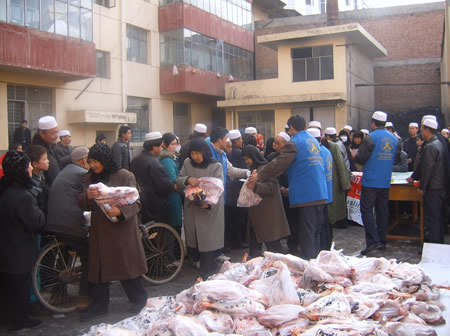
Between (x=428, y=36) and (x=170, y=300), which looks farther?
(x=428, y=36)

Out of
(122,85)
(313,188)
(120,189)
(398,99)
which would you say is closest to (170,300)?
(120,189)

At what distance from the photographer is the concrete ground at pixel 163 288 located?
4289mm

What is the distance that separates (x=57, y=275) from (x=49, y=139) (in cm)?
187

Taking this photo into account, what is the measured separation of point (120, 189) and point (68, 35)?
1528 centimetres

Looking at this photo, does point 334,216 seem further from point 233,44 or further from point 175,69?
point 233,44

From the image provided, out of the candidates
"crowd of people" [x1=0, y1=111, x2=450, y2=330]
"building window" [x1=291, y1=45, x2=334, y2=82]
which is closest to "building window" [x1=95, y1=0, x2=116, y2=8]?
"building window" [x1=291, y1=45, x2=334, y2=82]

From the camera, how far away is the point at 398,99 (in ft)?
89.2

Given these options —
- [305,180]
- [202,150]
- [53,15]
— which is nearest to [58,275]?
[202,150]

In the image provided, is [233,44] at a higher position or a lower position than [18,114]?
higher

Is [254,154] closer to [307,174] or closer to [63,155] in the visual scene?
[307,174]

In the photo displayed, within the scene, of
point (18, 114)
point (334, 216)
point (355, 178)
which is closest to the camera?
point (334, 216)

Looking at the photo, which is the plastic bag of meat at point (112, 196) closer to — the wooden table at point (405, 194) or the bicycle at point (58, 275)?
the bicycle at point (58, 275)

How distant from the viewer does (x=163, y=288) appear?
5.37m

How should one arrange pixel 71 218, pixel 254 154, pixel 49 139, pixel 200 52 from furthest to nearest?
pixel 200 52 → pixel 254 154 → pixel 49 139 → pixel 71 218
